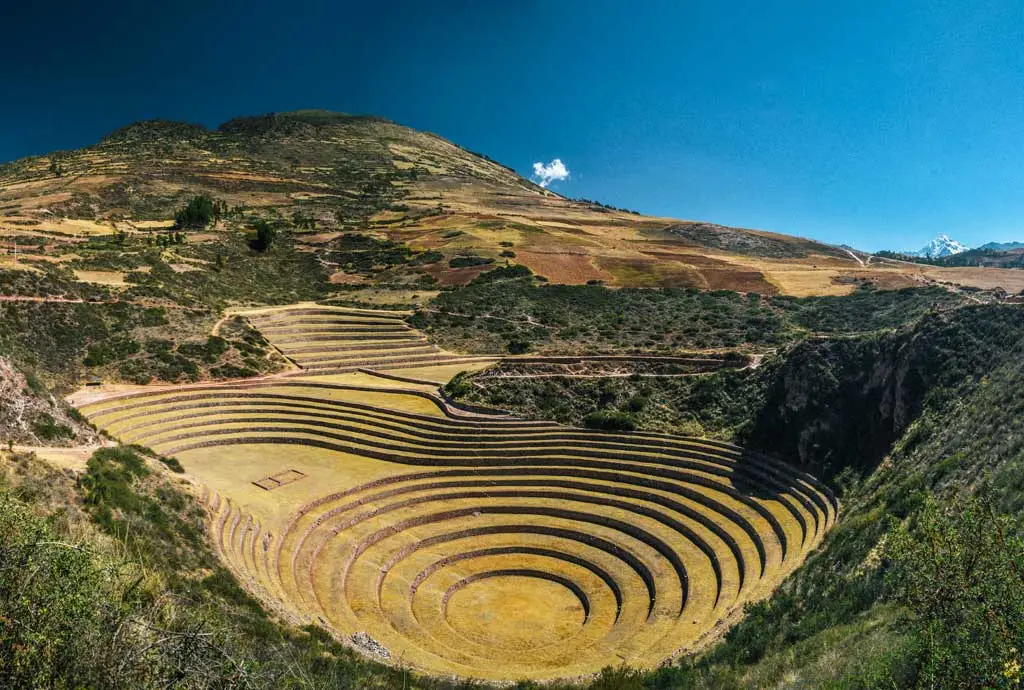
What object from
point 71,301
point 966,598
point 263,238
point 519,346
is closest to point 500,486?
point 966,598

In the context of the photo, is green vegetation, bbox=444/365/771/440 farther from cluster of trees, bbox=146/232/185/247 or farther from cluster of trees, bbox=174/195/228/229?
cluster of trees, bbox=174/195/228/229

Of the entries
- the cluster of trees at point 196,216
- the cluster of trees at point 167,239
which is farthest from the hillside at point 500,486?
the cluster of trees at point 196,216

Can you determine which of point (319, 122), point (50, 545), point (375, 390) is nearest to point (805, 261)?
point (375, 390)

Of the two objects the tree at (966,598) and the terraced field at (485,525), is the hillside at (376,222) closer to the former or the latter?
the terraced field at (485,525)

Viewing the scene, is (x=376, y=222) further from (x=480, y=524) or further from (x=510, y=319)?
(x=480, y=524)

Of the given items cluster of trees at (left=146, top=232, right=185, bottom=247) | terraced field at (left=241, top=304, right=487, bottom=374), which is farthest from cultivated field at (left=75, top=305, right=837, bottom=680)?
cluster of trees at (left=146, top=232, right=185, bottom=247)
